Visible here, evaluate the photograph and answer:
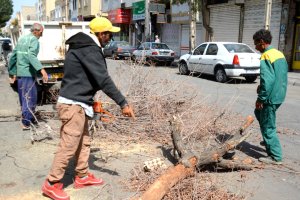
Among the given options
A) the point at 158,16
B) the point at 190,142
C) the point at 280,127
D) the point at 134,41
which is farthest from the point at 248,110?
the point at 134,41

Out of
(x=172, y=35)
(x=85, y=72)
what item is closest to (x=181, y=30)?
(x=172, y=35)

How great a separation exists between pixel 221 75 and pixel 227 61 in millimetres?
637

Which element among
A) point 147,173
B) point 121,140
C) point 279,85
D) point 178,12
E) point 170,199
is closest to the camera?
point 170,199

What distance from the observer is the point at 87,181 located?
4.15m

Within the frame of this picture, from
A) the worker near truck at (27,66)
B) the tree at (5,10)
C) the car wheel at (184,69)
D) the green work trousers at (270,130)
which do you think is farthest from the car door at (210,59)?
the tree at (5,10)

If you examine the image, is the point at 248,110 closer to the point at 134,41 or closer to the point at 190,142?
the point at 190,142

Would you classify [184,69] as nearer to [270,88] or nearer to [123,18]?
[270,88]

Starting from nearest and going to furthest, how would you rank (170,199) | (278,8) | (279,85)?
(170,199)
(279,85)
(278,8)

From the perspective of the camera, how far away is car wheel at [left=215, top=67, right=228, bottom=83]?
1361 cm

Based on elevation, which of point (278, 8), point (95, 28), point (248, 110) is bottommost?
point (248, 110)

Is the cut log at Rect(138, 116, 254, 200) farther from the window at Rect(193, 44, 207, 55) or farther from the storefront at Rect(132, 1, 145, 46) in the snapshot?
the storefront at Rect(132, 1, 145, 46)

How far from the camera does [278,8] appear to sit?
754 inches

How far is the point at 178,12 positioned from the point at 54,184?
85.6 ft

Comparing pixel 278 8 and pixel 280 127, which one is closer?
pixel 280 127
